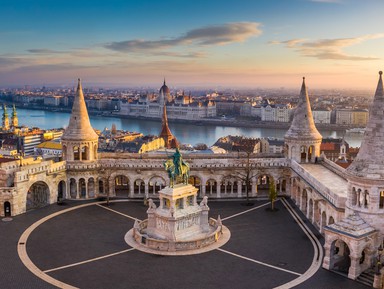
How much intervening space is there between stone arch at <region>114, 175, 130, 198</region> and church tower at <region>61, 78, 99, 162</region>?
124 inches

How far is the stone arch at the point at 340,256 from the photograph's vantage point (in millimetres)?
24219

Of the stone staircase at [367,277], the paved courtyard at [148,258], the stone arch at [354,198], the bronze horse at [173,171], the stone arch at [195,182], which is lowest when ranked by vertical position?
the paved courtyard at [148,258]

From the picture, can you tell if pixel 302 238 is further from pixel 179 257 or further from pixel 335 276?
pixel 179 257

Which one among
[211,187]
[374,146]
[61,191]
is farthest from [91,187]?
[374,146]

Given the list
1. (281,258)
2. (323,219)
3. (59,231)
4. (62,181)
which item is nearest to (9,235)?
(59,231)

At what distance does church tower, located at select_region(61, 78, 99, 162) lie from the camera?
39844mm

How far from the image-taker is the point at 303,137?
130ft

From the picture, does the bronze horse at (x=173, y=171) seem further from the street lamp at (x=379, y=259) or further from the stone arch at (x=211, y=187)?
the street lamp at (x=379, y=259)

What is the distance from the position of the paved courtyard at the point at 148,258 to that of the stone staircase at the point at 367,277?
493 millimetres

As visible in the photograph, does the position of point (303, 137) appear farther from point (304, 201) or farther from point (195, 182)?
point (195, 182)

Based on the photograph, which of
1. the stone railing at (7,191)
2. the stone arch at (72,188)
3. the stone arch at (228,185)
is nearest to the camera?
the stone railing at (7,191)

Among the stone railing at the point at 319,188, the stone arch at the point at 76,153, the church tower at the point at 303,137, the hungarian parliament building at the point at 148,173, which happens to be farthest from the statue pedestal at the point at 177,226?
the stone arch at the point at 76,153

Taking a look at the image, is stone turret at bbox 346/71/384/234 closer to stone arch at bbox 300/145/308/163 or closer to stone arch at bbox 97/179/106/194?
stone arch at bbox 300/145/308/163

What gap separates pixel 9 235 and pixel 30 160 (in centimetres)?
1196
